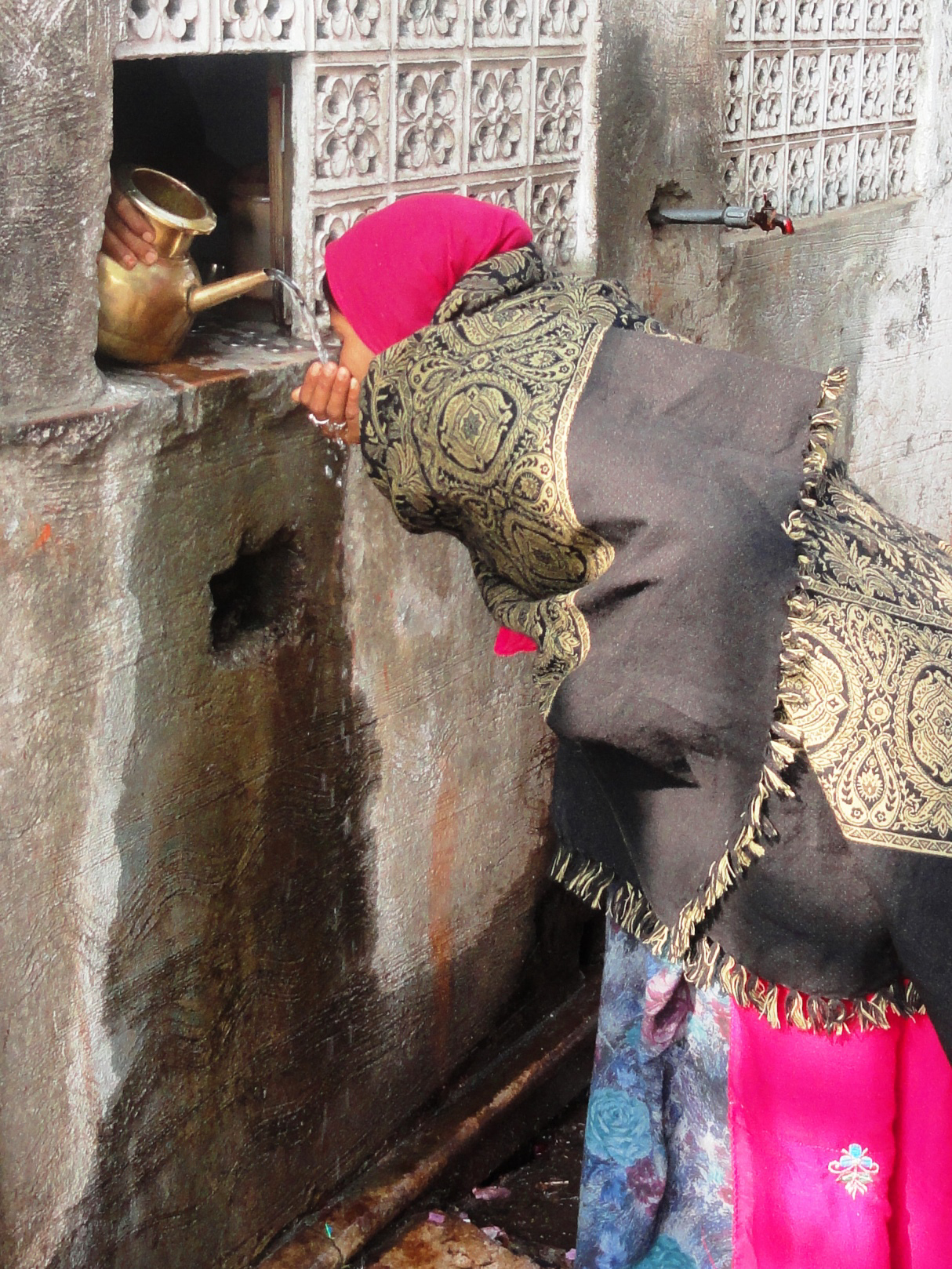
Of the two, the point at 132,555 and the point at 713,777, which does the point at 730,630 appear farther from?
the point at 132,555

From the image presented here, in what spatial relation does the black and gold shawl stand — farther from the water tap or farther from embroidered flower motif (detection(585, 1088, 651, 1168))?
the water tap

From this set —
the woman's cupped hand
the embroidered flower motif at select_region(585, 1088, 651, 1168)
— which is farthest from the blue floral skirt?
the woman's cupped hand

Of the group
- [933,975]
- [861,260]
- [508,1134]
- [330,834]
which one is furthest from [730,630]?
[861,260]

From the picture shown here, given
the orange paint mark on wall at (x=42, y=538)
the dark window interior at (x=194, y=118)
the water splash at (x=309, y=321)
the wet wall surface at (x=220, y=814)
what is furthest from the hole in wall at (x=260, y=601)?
the dark window interior at (x=194, y=118)

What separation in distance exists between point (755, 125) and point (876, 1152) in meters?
2.28

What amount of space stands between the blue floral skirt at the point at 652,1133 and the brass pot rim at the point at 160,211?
117cm

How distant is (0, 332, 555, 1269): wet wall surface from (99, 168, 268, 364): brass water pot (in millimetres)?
72

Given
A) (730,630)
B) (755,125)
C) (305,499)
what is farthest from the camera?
(755,125)

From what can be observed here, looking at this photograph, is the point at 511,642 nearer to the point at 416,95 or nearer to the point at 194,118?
the point at 416,95

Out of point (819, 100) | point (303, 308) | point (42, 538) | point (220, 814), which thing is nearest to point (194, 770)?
point (220, 814)

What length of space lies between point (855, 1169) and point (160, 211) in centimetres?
161

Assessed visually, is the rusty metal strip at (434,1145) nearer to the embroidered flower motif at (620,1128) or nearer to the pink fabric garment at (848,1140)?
the embroidered flower motif at (620,1128)

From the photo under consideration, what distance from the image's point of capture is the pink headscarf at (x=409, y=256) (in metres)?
1.81

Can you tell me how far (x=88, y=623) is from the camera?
1890 mm
